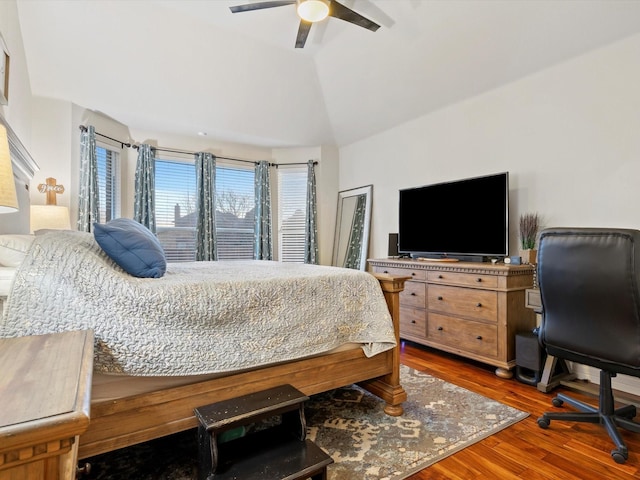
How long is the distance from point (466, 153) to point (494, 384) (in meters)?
2.26

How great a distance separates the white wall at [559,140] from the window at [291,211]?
1979 mm

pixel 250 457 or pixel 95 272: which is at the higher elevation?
pixel 95 272

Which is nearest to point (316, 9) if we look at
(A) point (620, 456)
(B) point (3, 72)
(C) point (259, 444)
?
(B) point (3, 72)

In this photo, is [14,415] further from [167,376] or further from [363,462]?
[363,462]

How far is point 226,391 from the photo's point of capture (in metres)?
1.63

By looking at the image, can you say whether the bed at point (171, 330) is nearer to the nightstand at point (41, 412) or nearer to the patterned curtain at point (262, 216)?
the nightstand at point (41, 412)

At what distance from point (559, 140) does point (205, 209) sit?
4.10 m

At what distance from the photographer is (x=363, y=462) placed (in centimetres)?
169

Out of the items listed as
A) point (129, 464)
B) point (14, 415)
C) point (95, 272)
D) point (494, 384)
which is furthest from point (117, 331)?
point (494, 384)

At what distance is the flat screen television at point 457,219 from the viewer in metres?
3.08

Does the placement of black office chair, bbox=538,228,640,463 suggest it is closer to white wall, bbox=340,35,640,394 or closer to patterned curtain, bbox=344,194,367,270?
white wall, bbox=340,35,640,394

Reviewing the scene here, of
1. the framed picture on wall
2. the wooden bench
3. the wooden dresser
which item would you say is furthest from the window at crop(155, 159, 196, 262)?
the wooden bench

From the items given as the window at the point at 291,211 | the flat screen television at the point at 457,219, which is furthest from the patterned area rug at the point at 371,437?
the window at the point at 291,211

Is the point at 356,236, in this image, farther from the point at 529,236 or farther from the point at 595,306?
the point at 595,306
